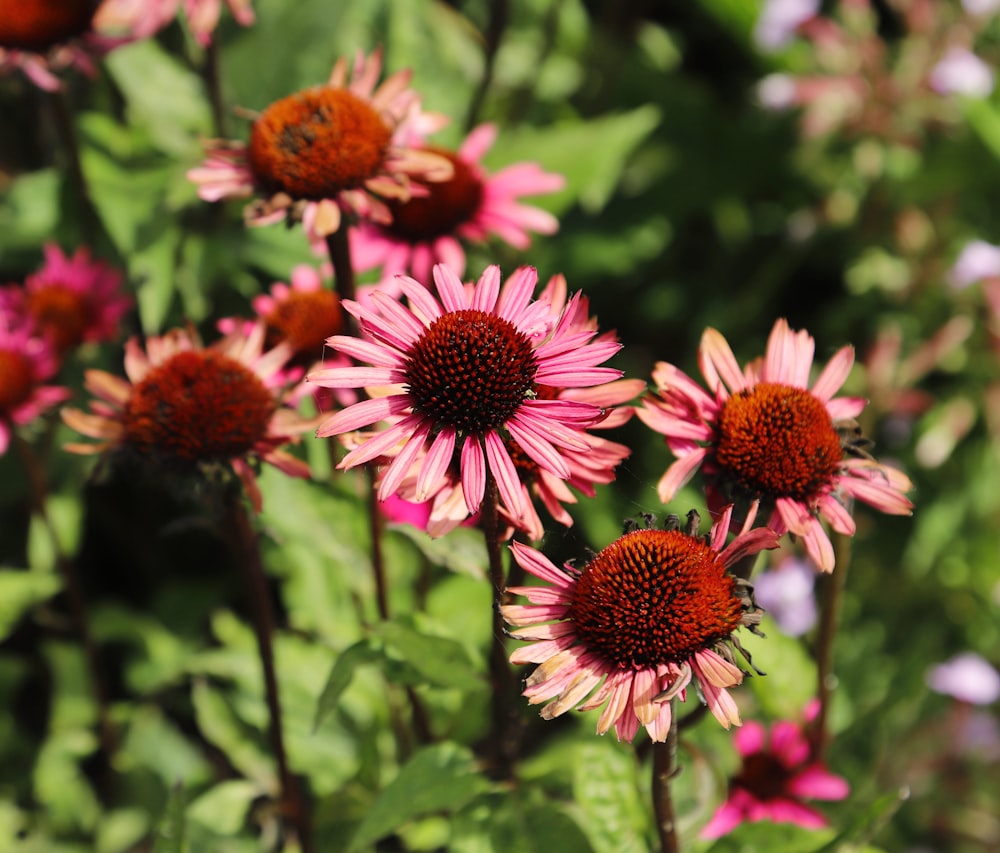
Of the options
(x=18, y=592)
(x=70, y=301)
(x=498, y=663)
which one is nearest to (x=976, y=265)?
(x=498, y=663)

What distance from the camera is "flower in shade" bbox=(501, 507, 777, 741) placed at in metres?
0.87

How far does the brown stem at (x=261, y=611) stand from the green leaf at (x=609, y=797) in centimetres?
42

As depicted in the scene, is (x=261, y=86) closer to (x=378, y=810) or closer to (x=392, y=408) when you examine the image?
(x=392, y=408)

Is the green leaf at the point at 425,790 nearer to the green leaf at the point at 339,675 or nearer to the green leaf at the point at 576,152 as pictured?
the green leaf at the point at 339,675

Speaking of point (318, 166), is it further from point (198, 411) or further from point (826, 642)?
point (826, 642)

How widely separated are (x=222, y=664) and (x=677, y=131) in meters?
1.73

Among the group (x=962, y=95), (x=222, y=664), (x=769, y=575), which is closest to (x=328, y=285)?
(x=222, y=664)

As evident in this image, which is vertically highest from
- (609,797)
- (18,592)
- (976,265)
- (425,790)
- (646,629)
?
(646,629)

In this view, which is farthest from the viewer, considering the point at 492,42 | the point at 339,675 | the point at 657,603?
the point at 492,42

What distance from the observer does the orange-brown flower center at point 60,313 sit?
1621mm

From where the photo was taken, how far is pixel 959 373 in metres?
2.35

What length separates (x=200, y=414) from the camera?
3.75 feet

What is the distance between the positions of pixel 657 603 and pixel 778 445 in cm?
21

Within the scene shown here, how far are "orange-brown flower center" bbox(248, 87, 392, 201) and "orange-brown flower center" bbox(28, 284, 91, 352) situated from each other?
1.92 feet
